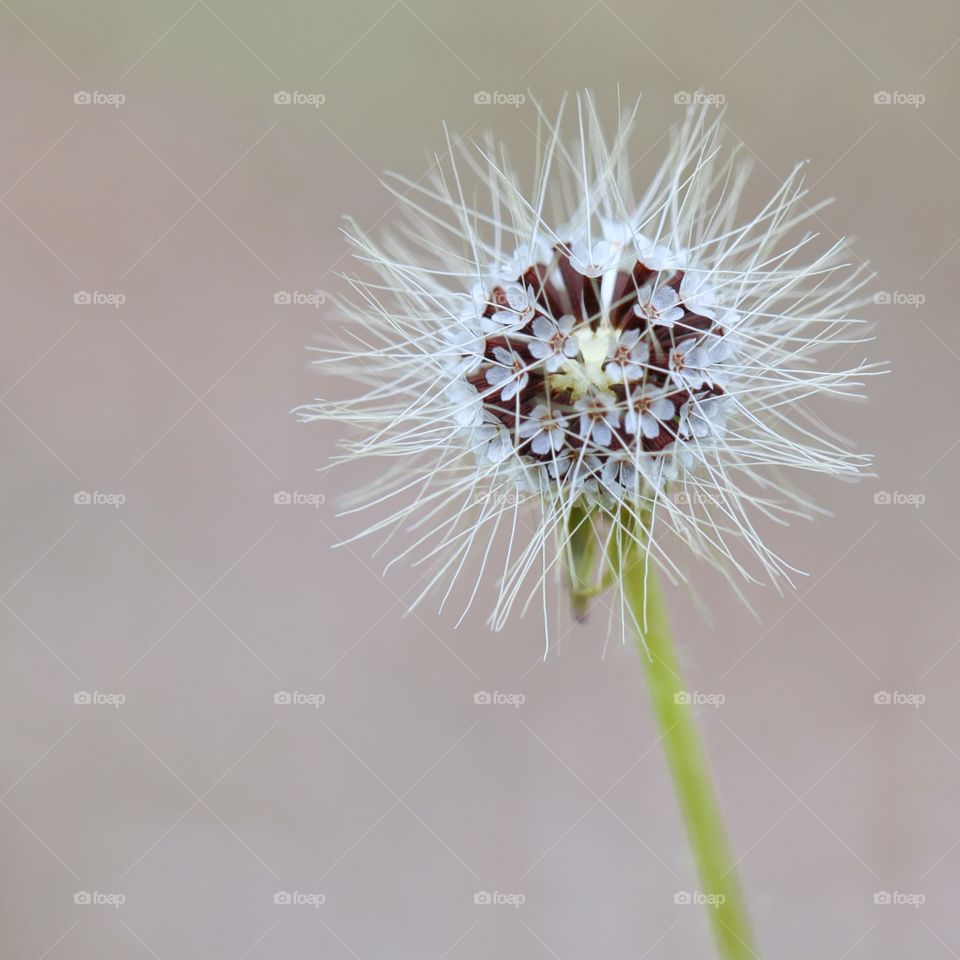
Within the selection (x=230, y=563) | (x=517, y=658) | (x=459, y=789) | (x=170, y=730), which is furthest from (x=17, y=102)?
(x=459, y=789)

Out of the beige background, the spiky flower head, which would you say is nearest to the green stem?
the spiky flower head

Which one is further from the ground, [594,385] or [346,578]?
[346,578]

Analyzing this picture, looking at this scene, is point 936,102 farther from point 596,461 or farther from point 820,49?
point 596,461

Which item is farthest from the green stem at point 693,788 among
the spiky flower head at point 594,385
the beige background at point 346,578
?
the beige background at point 346,578

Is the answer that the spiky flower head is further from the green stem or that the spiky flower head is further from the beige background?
the beige background

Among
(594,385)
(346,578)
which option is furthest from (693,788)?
(346,578)

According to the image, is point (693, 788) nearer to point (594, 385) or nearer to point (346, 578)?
point (594, 385)
